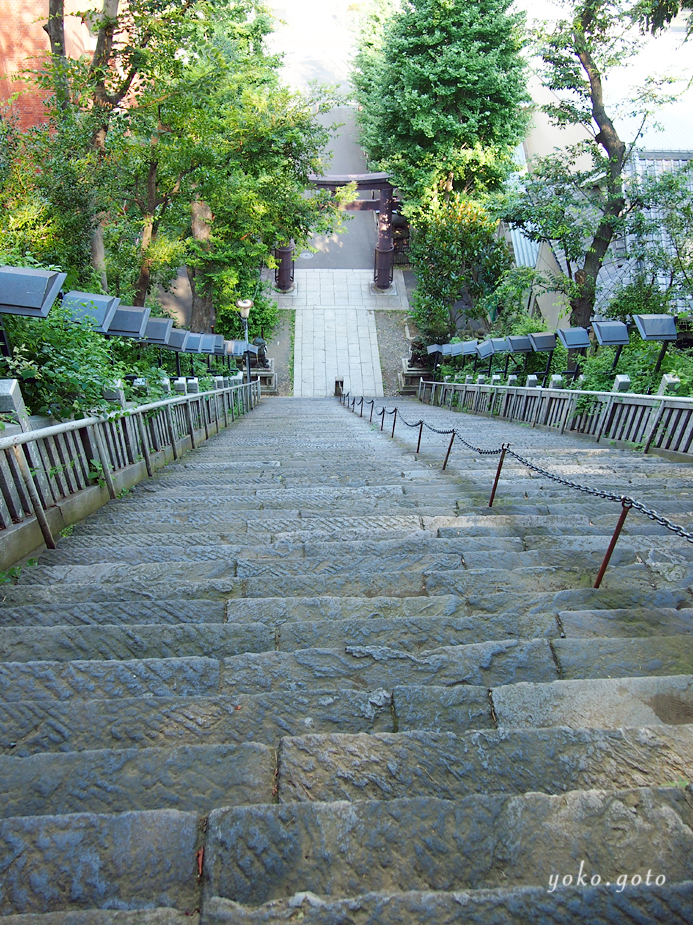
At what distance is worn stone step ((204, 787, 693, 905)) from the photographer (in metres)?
1.26

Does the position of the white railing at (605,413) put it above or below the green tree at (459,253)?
below

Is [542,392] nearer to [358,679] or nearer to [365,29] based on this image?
[358,679]

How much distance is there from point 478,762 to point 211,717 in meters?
0.97

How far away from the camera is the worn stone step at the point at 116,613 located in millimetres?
2490

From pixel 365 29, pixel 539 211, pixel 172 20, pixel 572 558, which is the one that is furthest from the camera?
pixel 365 29

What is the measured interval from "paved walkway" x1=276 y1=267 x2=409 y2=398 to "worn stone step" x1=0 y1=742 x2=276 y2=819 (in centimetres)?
2149

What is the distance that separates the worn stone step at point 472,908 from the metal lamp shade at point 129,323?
297 inches

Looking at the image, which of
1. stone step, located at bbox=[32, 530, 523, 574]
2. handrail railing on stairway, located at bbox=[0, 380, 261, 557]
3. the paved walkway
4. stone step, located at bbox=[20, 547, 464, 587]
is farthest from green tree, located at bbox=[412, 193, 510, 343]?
stone step, located at bbox=[20, 547, 464, 587]

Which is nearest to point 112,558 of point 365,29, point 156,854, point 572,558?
point 156,854

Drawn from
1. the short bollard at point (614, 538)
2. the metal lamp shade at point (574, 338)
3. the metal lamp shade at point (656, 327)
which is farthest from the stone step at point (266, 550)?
the metal lamp shade at point (574, 338)

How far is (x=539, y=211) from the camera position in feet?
44.4

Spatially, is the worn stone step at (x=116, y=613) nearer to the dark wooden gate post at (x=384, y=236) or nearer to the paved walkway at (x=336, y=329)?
the paved walkway at (x=336, y=329)

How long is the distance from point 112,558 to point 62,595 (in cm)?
63

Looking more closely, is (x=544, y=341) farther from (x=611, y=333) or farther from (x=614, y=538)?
(x=614, y=538)
